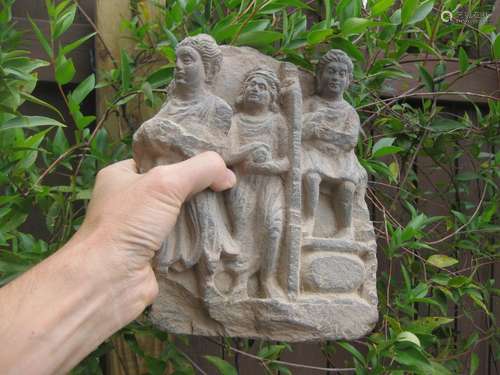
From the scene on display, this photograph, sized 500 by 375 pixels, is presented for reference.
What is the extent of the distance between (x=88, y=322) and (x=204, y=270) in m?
0.34

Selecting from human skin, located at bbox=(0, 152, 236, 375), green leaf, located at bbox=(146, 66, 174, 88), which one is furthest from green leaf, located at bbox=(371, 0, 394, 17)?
human skin, located at bbox=(0, 152, 236, 375)

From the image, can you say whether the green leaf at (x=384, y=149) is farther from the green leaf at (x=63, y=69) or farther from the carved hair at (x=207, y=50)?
the green leaf at (x=63, y=69)

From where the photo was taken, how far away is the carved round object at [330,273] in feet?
5.26

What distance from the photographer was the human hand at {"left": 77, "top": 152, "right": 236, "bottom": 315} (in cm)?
134

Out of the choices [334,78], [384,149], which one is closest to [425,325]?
[384,149]

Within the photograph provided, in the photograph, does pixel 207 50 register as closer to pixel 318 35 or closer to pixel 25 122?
pixel 318 35

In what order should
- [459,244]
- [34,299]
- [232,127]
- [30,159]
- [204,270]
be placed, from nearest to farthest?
[34,299], [204,270], [232,127], [30,159], [459,244]

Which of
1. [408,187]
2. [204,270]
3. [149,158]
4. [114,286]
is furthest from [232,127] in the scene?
[408,187]

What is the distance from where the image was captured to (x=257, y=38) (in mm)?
1808

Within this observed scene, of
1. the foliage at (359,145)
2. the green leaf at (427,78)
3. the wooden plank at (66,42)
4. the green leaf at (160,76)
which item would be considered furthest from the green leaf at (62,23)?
the green leaf at (427,78)

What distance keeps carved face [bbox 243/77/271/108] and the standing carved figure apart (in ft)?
0.24

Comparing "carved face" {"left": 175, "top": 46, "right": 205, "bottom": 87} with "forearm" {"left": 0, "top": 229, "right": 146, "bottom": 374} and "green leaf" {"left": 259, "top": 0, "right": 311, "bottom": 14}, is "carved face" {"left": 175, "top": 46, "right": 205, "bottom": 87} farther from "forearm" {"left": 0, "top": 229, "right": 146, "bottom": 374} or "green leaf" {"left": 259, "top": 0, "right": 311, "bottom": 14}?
"forearm" {"left": 0, "top": 229, "right": 146, "bottom": 374}

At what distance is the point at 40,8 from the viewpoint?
228cm

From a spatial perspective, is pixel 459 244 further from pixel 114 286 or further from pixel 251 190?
pixel 114 286
